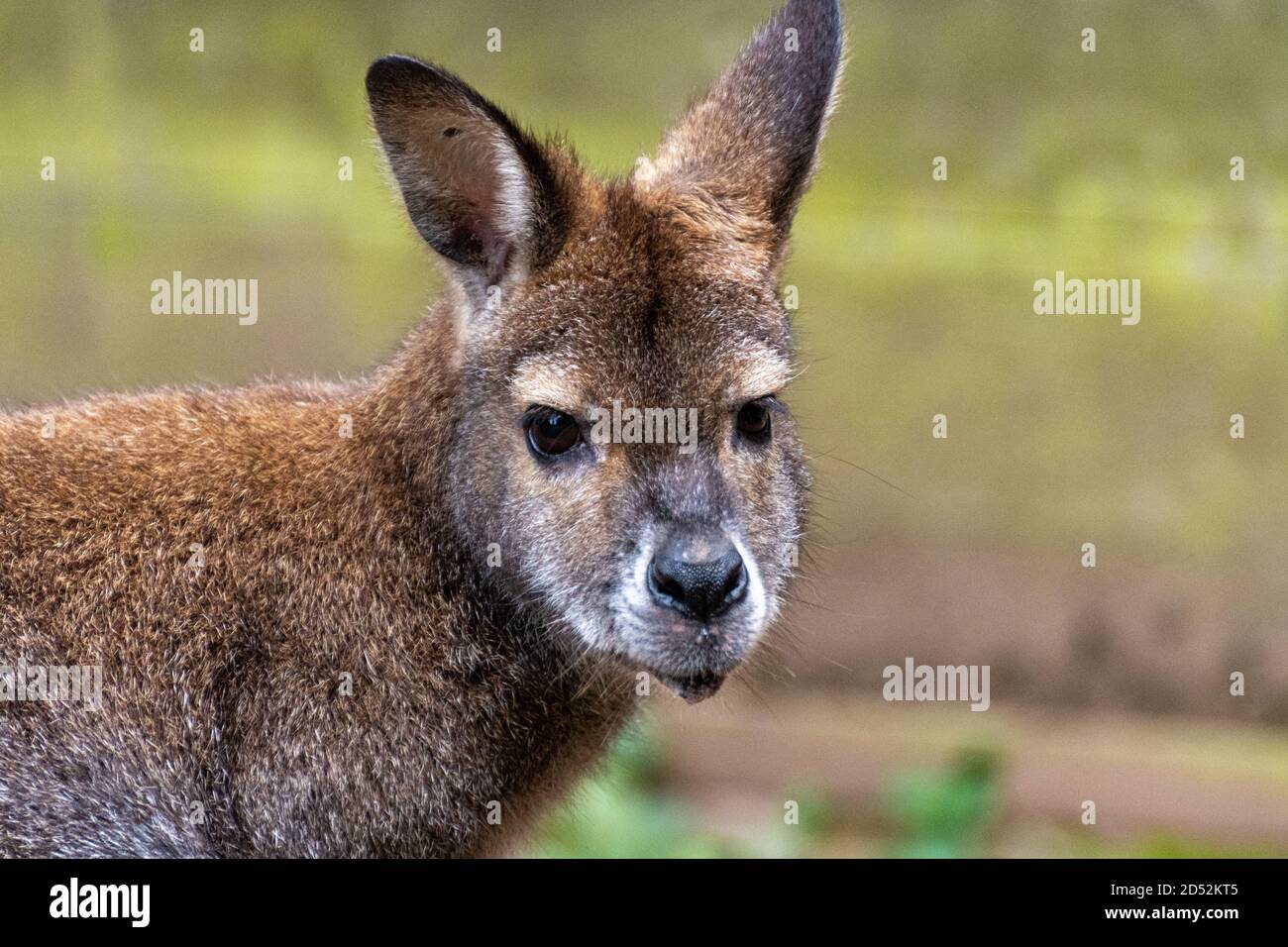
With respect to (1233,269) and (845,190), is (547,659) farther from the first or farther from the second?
(1233,269)

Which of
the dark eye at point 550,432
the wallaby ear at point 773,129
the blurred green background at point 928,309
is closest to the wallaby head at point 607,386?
the dark eye at point 550,432

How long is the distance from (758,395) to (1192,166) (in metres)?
6.35

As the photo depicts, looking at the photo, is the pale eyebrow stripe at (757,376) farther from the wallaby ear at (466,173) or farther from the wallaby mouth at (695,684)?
the wallaby mouth at (695,684)

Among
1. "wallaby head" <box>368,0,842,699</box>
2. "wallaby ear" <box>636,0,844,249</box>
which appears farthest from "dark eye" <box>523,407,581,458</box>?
"wallaby ear" <box>636,0,844,249</box>

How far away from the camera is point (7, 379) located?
10656 mm

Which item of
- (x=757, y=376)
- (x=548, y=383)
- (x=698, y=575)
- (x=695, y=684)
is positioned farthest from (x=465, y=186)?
(x=695, y=684)

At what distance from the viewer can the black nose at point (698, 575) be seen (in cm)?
→ 518

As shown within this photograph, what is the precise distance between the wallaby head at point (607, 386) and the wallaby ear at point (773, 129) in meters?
0.12

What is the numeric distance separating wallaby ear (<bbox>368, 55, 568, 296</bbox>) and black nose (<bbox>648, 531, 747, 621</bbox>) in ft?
3.79

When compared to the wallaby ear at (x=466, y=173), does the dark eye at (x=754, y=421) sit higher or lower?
lower

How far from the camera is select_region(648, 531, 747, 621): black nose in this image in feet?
17.0

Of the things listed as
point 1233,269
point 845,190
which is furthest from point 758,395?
point 1233,269

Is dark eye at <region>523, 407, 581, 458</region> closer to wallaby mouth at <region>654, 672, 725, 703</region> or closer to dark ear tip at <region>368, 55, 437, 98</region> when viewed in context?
wallaby mouth at <region>654, 672, 725, 703</region>
